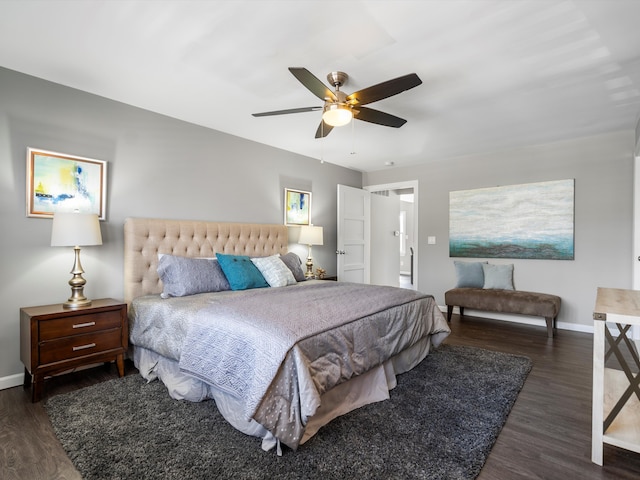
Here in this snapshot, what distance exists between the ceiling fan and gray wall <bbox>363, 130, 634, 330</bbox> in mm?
2792

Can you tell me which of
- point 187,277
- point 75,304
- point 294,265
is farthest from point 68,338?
point 294,265

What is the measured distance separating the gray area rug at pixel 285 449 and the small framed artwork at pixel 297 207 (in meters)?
2.80

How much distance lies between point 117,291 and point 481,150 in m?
4.95

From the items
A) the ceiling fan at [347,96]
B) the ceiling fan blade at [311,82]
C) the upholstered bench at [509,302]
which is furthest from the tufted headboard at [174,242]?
the upholstered bench at [509,302]

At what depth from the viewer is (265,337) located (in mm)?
1747

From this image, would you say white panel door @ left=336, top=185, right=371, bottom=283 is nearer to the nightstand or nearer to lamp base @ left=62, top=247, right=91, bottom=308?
the nightstand

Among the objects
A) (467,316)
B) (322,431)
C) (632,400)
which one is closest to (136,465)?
(322,431)

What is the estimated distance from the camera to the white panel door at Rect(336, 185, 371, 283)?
5.12 meters

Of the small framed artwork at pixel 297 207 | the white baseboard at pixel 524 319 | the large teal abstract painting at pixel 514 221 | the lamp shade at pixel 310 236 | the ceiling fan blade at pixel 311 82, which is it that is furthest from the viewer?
the small framed artwork at pixel 297 207

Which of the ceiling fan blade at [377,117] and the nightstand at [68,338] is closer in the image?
the nightstand at [68,338]

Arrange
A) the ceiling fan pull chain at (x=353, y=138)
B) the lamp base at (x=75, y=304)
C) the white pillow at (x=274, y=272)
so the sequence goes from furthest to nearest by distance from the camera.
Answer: the ceiling fan pull chain at (x=353, y=138) < the white pillow at (x=274, y=272) < the lamp base at (x=75, y=304)

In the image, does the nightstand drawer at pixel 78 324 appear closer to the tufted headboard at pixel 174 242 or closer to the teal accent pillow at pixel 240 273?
the tufted headboard at pixel 174 242

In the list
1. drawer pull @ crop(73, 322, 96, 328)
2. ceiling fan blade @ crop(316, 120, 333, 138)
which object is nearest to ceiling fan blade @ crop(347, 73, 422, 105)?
ceiling fan blade @ crop(316, 120, 333, 138)

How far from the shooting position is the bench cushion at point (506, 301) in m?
3.96
